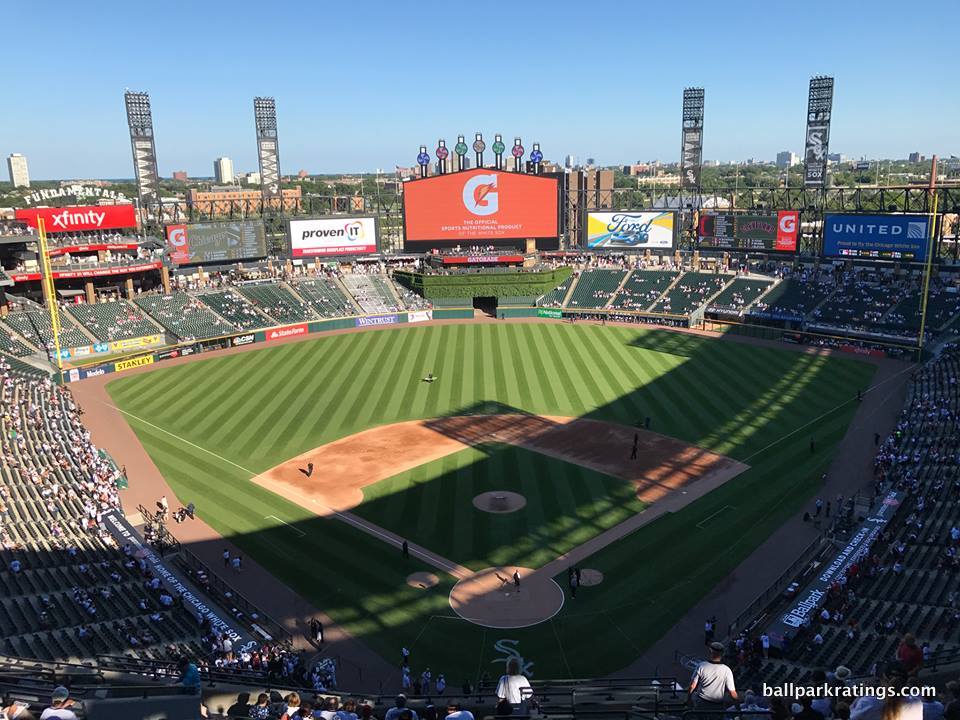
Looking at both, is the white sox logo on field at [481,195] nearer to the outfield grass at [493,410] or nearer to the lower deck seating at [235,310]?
the outfield grass at [493,410]

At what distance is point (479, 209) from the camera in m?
76.4

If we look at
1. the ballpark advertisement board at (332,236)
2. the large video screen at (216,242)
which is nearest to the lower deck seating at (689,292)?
the ballpark advertisement board at (332,236)

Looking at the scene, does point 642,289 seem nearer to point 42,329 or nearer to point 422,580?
point 42,329

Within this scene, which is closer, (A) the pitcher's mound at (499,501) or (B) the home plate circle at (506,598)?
(B) the home plate circle at (506,598)

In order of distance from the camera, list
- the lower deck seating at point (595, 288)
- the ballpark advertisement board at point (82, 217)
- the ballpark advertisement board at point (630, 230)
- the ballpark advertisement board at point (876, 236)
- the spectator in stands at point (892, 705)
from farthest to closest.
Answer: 1. the ballpark advertisement board at point (630, 230)
2. the lower deck seating at point (595, 288)
3. the ballpark advertisement board at point (82, 217)
4. the ballpark advertisement board at point (876, 236)
5. the spectator in stands at point (892, 705)

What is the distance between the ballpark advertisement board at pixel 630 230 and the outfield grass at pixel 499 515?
4830 cm

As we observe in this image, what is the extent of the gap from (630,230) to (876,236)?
25.0 meters

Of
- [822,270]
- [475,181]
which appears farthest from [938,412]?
[475,181]

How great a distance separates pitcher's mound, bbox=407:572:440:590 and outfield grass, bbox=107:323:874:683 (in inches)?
13.2

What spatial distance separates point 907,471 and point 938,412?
26.0ft

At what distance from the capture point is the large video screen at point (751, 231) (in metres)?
70.8

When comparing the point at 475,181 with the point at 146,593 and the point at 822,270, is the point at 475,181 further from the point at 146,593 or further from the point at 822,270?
the point at 146,593

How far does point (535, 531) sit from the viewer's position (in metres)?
29.5

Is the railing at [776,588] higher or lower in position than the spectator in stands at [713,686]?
lower
